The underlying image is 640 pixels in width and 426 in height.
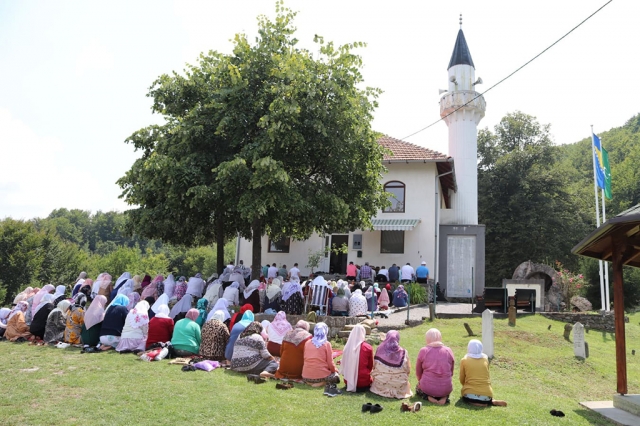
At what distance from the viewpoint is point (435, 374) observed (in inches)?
276

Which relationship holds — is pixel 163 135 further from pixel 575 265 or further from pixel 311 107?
pixel 575 265

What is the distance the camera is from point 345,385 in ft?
25.3

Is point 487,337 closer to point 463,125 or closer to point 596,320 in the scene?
point 596,320

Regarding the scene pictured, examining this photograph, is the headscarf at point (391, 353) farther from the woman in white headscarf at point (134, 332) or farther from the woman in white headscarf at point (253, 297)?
the woman in white headscarf at point (253, 297)

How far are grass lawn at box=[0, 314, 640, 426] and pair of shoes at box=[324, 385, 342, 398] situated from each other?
4.9 inches

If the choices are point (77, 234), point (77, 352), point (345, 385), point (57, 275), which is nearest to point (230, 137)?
point (77, 352)

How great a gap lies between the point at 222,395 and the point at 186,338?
3.00 metres

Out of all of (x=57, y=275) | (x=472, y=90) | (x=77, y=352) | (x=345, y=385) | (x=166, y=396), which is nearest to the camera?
(x=166, y=396)

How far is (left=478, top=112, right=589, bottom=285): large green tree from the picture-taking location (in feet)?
105

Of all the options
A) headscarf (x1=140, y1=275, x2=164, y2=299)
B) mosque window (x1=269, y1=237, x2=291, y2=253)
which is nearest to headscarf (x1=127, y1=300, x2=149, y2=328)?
headscarf (x1=140, y1=275, x2=164, y2=299)

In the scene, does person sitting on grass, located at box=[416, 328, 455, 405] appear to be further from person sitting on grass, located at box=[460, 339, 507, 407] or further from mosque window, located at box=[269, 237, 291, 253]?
mosque window, located at box=[269, 237, 291, 253]

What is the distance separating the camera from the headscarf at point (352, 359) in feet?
24.4

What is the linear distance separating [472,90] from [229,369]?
2116 cm

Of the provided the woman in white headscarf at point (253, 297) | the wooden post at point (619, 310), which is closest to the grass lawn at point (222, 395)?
the wooden post at point (619, 310)
